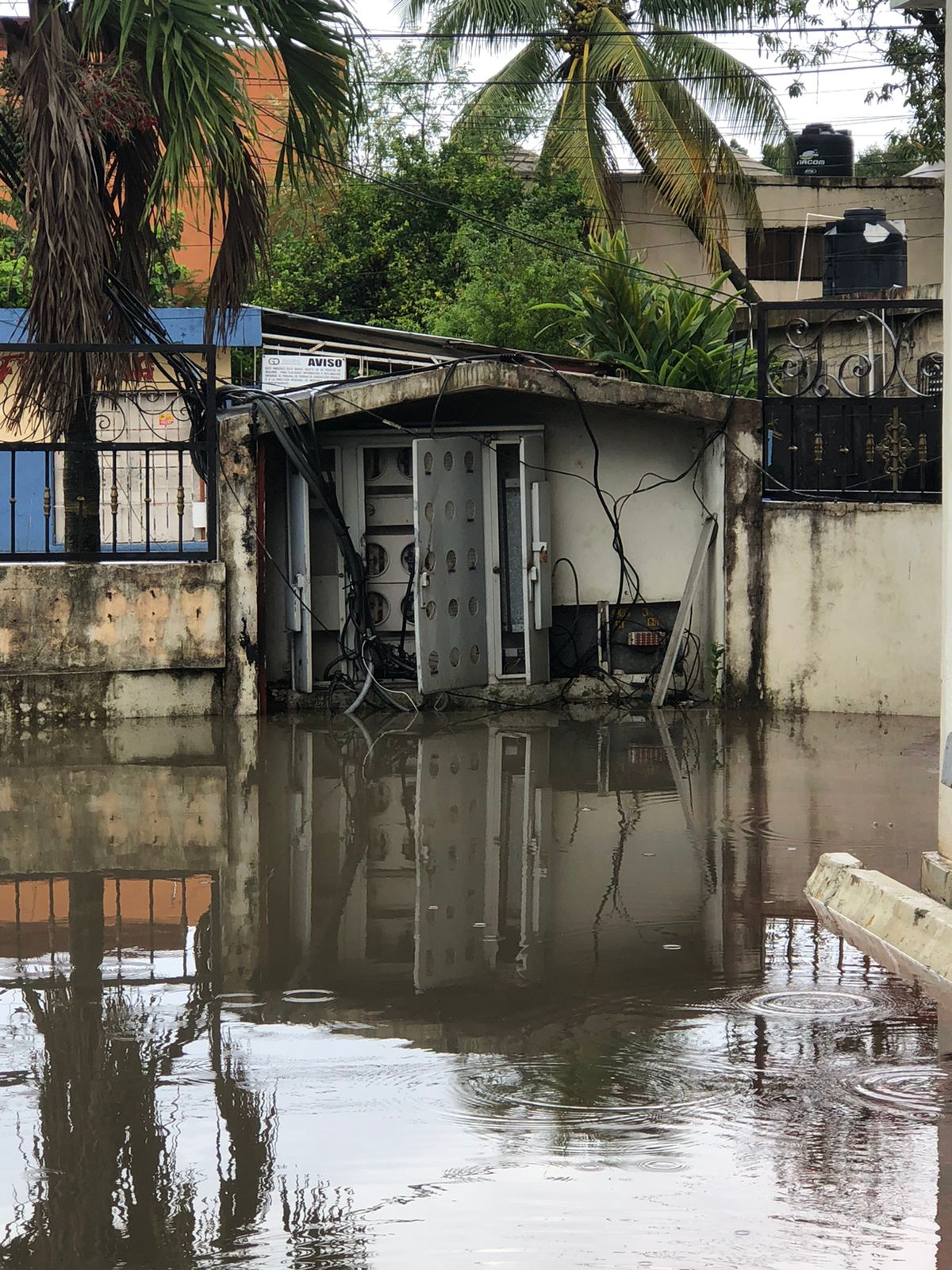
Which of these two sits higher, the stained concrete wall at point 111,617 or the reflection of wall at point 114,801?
the stained concrete wall at point 111,617

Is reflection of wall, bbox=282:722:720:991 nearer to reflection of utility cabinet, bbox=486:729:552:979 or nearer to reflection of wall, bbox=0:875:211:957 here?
reflection of utility cabinet, bbox=486:729:552:979

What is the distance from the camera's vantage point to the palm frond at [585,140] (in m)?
22.4

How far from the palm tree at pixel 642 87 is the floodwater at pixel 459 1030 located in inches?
658

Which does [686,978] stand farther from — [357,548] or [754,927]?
[357,548]

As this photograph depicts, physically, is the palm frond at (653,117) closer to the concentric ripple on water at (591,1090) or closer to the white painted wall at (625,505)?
the white painted wall at (625,505)

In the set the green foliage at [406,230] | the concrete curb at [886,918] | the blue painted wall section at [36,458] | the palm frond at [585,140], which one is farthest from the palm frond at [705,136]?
the concrete curb at [886,918]

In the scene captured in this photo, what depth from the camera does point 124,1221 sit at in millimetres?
3152

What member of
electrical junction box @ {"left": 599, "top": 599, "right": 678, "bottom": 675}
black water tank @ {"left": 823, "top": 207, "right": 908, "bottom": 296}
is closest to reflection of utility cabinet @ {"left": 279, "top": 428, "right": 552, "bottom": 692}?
electrical junction box @ {"left": 599, "top": 599, "right": 678, "bottom": 675}

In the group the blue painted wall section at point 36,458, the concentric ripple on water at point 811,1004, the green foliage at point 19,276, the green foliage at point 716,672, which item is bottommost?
the concentric ripple on water at point 811,1004

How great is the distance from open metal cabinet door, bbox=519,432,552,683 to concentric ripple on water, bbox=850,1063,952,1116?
6.90 metres

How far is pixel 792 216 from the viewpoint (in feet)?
83.0

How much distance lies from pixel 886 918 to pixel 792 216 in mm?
22354

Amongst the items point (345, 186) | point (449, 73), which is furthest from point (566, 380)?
point (449, 73)

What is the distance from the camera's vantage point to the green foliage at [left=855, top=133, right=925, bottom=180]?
89.8 feet
